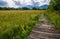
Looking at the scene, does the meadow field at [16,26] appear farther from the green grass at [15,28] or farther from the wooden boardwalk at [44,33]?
the wooden boardwalk at [44,33]

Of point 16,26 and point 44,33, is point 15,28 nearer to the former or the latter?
point 16,26

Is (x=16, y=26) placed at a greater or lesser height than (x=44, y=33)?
greater

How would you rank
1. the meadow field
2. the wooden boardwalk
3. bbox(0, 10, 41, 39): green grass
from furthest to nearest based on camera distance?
the wooden boardwalk < the meadow field < bbox(0, 10, 41, 39): green grass

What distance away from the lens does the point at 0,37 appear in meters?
7.90

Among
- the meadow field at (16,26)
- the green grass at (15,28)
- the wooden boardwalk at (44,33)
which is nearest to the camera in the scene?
the green grass at (15,28)

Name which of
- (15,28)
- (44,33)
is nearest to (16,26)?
(15,28)

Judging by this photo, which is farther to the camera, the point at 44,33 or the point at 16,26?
the point at 44,33

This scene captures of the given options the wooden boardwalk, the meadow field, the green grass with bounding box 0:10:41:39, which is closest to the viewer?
the green grass with bounding box 0:10:41:39

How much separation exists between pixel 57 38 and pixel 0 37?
3166 mm

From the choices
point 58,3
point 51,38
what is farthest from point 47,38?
point 58,3

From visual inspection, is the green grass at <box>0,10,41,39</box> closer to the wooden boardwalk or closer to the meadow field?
the meadow field

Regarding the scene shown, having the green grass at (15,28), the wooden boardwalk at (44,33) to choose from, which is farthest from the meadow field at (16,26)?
the wooden boardwalk at (44,33)

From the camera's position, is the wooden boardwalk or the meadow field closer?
→ the meadow field

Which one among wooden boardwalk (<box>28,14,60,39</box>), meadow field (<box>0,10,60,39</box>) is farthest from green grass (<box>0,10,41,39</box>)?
wooden boardwalk (<box>28,14,60,39</box>)
